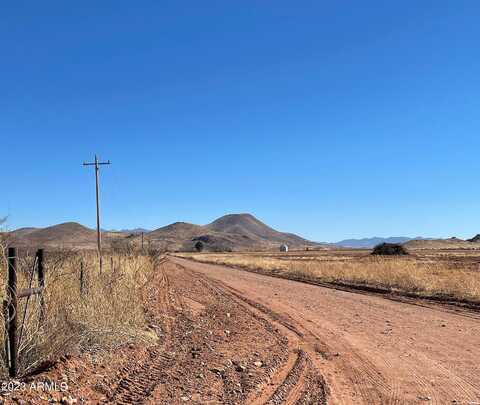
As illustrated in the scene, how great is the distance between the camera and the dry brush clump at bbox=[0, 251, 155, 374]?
6750 millimetres

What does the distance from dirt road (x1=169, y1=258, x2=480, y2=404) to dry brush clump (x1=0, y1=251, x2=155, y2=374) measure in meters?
2.89

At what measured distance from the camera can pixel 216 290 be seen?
22500mm

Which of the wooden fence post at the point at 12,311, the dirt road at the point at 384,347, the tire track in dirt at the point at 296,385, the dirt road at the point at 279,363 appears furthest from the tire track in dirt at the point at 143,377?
the dirt road at the point at 384,347

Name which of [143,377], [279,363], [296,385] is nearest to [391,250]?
[279,363]

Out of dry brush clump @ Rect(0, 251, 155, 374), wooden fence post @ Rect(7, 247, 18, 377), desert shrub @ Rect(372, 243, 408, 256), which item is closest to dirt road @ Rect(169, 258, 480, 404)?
dry brush clump @ Rect(0, 251, 155, 374)

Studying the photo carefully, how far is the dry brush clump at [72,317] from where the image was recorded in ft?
22.1

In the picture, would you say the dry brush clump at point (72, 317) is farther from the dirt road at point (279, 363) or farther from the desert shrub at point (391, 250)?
the desert shrub at point (391, 250)

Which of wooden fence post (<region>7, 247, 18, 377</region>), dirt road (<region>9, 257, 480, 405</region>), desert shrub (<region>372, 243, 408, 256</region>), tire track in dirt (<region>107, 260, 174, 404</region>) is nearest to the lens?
wooden fence post (<region>7, 247, 18, 377</region>)

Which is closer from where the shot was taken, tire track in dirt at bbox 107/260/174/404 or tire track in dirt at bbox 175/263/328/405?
tire track in dirt at bbox 107/260/174/404

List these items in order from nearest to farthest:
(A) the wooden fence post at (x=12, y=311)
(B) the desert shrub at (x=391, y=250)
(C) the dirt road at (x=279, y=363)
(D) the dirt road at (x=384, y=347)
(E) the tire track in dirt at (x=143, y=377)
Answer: (A) the wooden fence post at (x=12, y=311)
(E) the tire track in dirt at (x=143, y=377)
(C) the dirt road at (x=279, y=363)
(D) the dirt road at (x=384, y=347)
(B) the desert shrub at (x=391, y=250)

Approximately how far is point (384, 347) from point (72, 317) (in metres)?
6.02

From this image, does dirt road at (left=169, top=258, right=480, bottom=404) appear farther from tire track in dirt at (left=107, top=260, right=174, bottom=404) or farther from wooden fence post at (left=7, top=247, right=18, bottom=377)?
wooden fence post at (left=7, top=247, right=18, bottom=377)

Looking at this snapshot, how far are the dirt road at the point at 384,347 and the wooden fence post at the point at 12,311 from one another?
309cm

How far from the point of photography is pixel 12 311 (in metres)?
6.42
